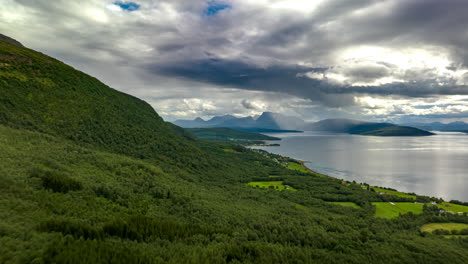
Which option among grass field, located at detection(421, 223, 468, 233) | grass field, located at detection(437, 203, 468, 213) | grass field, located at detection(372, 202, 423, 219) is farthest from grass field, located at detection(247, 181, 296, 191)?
grass field, located at detection(437, 203, 468, 213)

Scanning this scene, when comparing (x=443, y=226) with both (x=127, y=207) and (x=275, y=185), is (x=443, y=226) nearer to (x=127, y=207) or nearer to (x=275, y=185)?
(x=275, y=185)

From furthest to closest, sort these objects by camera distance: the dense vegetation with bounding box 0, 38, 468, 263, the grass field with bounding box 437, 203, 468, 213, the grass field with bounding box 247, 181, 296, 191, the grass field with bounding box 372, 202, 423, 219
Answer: the grass field with bounding box 247, 181, 296, 191 < the grass field with bounding box 437, 203, 468, 213 < the grass field with bounding box 372, 202, 423, 219 < the dense vegetation with bounding box 0, 38, 468, 263

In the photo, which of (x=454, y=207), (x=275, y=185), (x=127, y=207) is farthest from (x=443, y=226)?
(x=127, y=207)

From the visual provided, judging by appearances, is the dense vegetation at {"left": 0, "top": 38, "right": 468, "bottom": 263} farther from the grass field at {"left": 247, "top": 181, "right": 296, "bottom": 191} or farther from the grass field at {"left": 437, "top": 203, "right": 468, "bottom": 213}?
the grass field at {"left": 437, "top": 203, "right": 468, "bottom": 213}

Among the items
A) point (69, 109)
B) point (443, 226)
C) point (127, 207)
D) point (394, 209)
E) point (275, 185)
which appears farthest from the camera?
point (275, 185)

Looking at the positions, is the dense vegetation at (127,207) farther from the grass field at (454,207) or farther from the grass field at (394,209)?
the grass field at (454,207)

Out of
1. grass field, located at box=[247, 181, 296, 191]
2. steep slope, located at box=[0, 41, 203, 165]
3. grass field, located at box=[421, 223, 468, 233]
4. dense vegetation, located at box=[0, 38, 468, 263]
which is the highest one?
steep slope, located at box=[0, 41, 203, 165]

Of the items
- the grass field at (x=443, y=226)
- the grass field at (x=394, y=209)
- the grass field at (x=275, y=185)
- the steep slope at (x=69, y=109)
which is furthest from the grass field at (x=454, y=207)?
the steep slope at (x=69, y=109)
